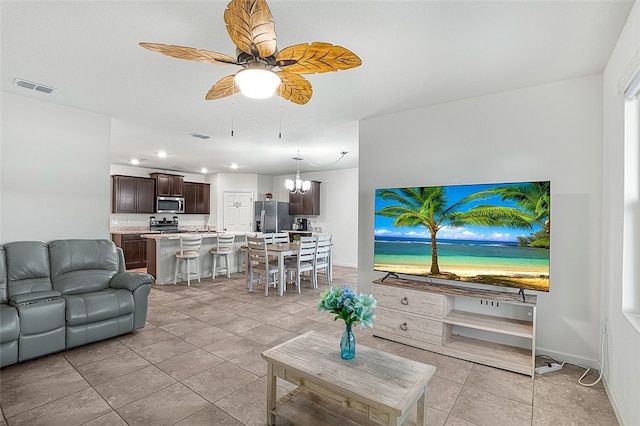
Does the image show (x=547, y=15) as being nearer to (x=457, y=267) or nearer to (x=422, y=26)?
(x=422, y=26)

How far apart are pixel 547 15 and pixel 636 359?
7.11 feet

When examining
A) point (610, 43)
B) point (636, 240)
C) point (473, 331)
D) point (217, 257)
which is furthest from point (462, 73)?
point (217, 257)

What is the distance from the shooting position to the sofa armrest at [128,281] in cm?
348

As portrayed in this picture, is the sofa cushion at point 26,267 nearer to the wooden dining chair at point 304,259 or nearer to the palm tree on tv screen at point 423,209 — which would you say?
the wooden dining chair at point 304,259

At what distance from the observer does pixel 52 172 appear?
3.64 meters

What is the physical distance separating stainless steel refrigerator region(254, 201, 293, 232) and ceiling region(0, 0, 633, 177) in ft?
16.2

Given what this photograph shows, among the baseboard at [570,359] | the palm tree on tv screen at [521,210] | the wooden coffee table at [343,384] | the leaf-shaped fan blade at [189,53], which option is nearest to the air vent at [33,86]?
the leaf-shaped fan blade at [189,53]

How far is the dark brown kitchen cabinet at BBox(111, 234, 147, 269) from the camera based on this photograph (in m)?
7.55

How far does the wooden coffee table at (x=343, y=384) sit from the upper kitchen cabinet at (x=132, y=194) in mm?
7500

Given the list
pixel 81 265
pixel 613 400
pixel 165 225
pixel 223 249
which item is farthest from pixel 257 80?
pixel 165 225

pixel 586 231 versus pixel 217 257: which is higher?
pixel 586 231

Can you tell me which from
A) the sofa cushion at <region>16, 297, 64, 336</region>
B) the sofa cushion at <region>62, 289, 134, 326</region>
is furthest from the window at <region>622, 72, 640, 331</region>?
the sofa cushion at <region>16, 297, 64, 336</region>

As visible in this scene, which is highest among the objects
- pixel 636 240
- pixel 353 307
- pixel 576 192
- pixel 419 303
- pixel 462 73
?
pixel 462 73

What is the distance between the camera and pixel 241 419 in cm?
206
